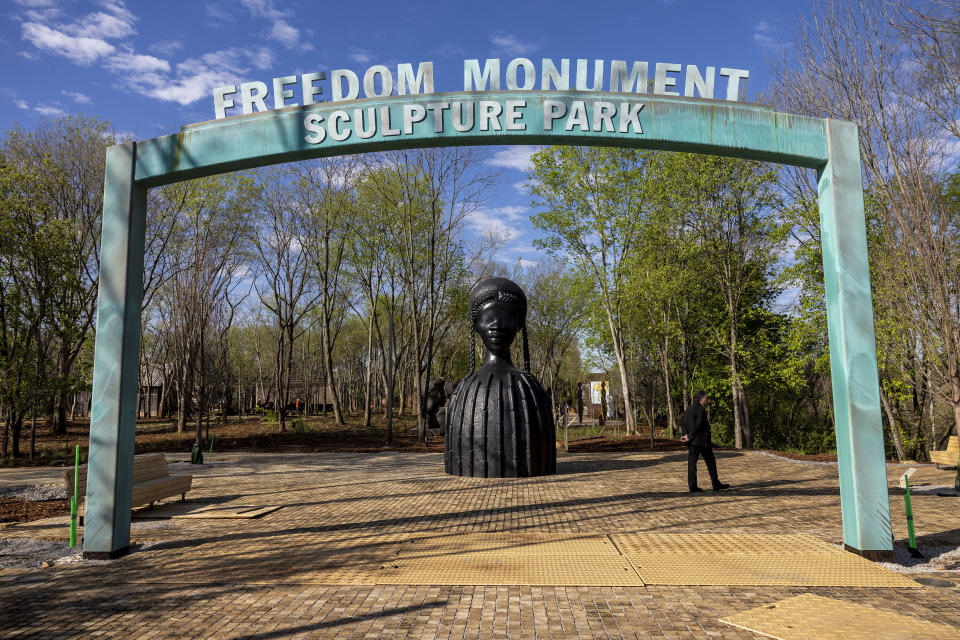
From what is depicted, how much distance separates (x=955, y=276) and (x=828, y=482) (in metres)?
5.75

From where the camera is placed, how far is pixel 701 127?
20.9ft

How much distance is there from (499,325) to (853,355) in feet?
23.7

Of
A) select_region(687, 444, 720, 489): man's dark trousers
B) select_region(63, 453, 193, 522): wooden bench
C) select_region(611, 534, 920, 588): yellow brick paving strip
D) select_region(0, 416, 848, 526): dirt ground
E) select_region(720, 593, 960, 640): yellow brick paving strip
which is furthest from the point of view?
select_region(0, 416, 848, 526): dirt ground

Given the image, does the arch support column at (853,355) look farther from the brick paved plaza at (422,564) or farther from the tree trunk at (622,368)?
the tree trunk at (622,368)

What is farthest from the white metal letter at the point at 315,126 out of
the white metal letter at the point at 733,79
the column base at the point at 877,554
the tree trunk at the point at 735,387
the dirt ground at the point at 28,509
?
the tree trunk at the point at 735,387

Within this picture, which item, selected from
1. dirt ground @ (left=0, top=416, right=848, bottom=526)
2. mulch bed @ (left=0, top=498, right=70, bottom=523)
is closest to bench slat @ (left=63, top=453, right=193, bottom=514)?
mulch bed @ (left=0, top=498, right=70, bottom=523)

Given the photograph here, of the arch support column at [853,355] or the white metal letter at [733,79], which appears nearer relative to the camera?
the arch support column at [853,355]

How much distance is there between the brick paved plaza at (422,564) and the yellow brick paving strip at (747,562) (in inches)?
7.1

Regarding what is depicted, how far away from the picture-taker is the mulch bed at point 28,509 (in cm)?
869

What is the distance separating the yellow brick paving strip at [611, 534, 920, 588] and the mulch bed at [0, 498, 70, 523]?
845cm

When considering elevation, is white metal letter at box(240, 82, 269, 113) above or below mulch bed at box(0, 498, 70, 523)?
above

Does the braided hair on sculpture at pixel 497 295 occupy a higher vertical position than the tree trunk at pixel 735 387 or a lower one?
higher

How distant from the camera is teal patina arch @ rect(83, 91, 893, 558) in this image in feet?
20.0

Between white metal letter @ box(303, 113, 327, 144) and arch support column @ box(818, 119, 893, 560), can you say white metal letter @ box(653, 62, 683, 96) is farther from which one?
white metal letter @ box(303, 113, 327, 144)
